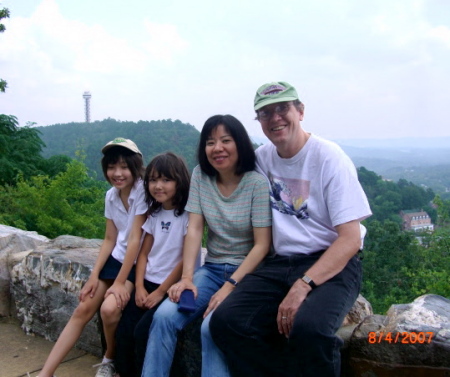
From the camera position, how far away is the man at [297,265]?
2143 mm

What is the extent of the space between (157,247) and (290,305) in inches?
38.0

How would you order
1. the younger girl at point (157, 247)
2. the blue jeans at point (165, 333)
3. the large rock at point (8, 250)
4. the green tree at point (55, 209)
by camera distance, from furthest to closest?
the green tree at point (55, 209), the large rock at point (8, 250), the younger girl at point (157, 247), the blue jeans at point (165, 333)

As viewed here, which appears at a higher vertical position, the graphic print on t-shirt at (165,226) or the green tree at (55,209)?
the graphic print on t-shirt at (165,226)

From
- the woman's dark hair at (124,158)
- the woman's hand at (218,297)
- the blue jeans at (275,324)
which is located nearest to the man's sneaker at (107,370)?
the woman's hand at (218,297)

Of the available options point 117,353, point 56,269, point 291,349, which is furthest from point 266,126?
point 56,269

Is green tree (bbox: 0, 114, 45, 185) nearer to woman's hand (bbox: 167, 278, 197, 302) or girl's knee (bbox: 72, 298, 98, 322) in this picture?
girl's knee (bbox: 72, 298, 98, 322)

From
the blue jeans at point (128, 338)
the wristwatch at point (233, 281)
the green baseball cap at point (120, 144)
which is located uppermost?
the green baseball cap at point (120, 144)

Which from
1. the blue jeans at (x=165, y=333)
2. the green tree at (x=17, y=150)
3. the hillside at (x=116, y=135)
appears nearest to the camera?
the blue jeans at (x=165, y=333)

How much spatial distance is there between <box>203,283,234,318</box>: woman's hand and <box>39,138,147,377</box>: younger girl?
0.60 metres

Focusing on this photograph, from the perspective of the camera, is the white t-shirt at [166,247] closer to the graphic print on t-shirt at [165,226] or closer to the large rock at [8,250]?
the graphic print on t-shirt at [165,226]

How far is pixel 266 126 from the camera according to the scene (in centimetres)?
259

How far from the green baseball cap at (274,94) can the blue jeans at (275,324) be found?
79cm

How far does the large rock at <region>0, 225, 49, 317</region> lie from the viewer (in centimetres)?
388

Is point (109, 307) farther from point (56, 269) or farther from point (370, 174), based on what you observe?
point (370, 174)
